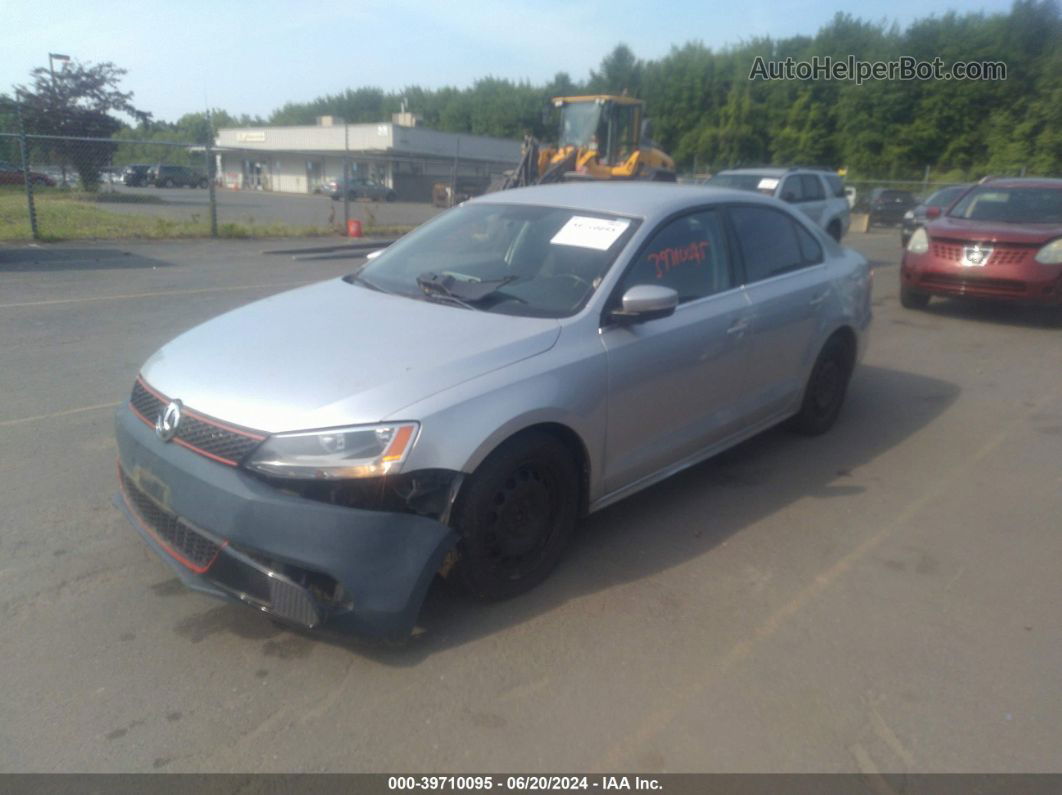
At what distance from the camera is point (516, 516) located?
11.3 feet

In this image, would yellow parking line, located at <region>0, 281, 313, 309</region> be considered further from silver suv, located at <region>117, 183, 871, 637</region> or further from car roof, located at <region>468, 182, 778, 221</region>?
car roof, located at <region>468, 182, 778, 221</region>

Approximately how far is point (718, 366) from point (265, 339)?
2278 millimetres

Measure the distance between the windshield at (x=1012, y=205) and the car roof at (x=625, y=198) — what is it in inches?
257

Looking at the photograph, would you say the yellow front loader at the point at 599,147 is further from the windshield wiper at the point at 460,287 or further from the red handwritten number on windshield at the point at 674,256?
the windshield wiper at the point at 460,287

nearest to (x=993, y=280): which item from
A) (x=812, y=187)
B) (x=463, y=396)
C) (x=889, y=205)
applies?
(x=812, y=187)

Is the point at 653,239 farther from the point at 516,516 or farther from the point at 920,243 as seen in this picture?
the point at 920,243

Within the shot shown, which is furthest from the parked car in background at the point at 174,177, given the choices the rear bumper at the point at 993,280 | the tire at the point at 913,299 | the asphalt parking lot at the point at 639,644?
the asphalt parking lot at the point at 639,644

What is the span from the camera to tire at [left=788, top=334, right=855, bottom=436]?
5508 millimetres

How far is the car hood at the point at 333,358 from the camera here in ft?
9.86

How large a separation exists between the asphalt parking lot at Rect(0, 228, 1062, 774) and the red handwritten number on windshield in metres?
1.30

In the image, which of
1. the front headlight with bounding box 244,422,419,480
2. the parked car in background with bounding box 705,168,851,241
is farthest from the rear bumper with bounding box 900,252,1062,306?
the front headlight with bounding box 244,422,419,480

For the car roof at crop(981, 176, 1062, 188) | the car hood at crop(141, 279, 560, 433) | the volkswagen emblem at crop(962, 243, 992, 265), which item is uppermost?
the car roof at crop(981, 176, 1062, 188)

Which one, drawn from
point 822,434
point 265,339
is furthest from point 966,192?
point 265,339

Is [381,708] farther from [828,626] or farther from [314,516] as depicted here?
[828,626]
